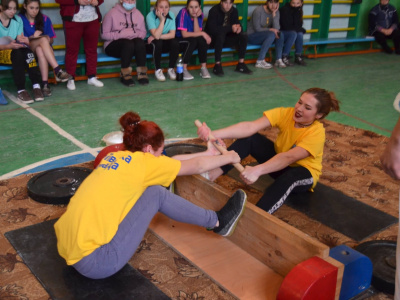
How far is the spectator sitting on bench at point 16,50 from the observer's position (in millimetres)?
4473

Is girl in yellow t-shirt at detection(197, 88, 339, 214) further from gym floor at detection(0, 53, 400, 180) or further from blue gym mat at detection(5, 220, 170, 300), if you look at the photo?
gym floor at detection(0, 53, 400, 180)

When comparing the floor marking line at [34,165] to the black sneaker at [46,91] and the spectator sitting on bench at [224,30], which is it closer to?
the black sneaker at [46,91]

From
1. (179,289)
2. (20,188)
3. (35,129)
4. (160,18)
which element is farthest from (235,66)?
(179,289)

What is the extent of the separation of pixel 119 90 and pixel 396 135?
14.3 ft

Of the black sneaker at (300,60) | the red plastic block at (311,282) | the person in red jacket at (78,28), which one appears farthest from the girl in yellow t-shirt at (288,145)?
the black sneaker at (300,60)

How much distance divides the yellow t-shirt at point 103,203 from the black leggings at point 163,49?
384 cm

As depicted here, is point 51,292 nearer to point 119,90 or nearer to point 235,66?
point 119,90

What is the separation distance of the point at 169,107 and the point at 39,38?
166 cm

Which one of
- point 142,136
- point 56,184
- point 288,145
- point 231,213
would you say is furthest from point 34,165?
point 288,145

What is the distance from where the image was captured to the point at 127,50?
203 inches

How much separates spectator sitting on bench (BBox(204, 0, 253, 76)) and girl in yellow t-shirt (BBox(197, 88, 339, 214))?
347 centimetres

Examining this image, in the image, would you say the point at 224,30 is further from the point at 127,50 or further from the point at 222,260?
the point at 222,260

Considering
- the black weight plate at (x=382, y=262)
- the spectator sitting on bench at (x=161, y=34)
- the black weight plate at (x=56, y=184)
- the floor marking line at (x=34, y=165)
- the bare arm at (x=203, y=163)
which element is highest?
the spectator sitting on bench at (x=161, y=34)

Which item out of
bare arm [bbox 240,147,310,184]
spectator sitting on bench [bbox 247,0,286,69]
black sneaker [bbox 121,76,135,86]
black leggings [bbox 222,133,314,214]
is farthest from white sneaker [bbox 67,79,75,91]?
bare arm [bbox 240,147,310,184]
